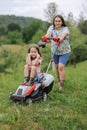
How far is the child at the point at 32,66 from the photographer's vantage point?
6.48 metres

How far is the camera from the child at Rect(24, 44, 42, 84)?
6479 millimetres

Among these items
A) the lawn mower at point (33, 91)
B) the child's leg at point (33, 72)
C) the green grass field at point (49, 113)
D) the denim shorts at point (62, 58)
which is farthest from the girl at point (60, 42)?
the child's leg at point (33, 72)

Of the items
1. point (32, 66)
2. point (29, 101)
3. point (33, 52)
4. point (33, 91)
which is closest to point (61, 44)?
point (33, 52)

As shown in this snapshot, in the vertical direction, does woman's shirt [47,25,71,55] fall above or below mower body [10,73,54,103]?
above

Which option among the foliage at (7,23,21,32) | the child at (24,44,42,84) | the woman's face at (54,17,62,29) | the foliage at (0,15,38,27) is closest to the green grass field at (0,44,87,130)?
the child at (24,44,42,84)

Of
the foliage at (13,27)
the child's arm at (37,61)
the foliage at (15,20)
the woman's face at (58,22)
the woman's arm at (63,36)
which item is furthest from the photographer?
the foliage at (15,20)

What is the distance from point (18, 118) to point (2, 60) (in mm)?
25060

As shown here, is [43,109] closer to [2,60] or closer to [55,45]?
[55,45]

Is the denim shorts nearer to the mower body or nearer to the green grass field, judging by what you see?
the green grass field

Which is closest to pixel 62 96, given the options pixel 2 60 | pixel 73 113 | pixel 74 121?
pixel 73 113

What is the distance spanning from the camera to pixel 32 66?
656cm

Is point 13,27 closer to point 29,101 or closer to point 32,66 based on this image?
point 32,66

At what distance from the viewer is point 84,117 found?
18.3 feet

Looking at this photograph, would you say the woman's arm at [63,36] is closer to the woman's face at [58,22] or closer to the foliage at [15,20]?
the woman's face at [58,22]
